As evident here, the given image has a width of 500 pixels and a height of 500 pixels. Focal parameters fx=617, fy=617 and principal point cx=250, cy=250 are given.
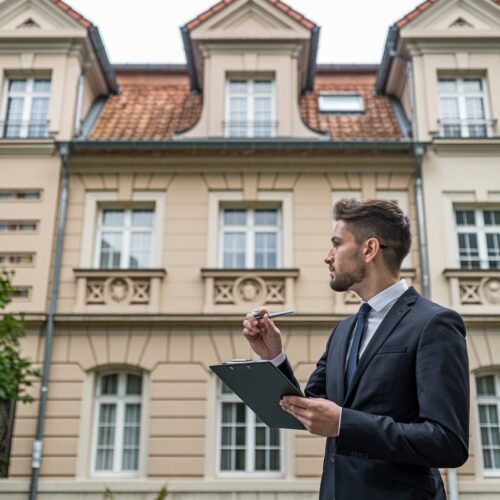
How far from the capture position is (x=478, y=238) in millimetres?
11820

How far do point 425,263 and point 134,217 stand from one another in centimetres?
568

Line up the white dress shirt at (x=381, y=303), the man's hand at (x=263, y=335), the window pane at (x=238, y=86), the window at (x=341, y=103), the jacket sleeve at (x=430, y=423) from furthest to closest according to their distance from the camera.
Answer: the window at (x=341, y=103)
the window pane at (x=238, y=86)
the man's hand at (x=263, y=335)
the white dress shirt at (x=381, y=303)
the jacket sleeve at (x=430, y=423)

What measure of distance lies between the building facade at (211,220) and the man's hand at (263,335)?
8.10 metres

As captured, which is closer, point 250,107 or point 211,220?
point 211,220

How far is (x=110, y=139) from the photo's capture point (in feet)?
40.3

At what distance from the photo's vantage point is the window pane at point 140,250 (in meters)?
11.9

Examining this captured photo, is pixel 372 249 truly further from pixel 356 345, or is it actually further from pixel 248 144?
pixel 248 144

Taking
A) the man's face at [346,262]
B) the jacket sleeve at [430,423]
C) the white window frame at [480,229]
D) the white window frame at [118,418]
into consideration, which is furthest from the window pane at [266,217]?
the jacket sleeve at [430,423]

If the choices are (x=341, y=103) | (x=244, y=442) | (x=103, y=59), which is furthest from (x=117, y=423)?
(x=341, y=103)

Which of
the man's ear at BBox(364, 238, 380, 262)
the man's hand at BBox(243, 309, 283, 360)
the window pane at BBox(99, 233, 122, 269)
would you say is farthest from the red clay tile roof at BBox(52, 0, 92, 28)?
the man's ear at BBox(364, 238, 380, 262)

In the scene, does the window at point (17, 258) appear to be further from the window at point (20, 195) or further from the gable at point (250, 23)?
the gable at point (250, 23)

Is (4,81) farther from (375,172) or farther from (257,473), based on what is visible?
(257,473)

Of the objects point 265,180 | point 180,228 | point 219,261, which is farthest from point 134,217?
point 265,180

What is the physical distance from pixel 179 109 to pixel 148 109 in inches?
28.7
